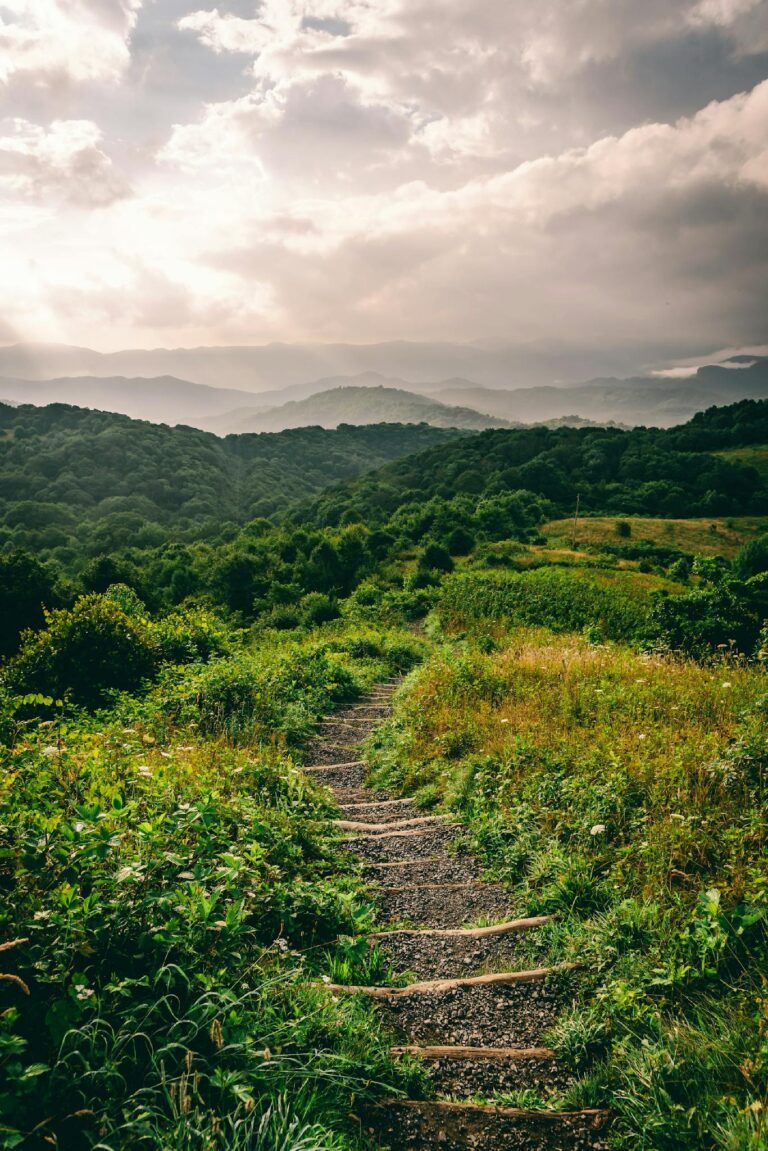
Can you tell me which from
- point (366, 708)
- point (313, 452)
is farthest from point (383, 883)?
point (313, 452)

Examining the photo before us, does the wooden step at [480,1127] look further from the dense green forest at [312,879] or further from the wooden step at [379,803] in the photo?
the wooden step at [379,803]

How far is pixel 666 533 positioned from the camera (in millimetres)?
66500

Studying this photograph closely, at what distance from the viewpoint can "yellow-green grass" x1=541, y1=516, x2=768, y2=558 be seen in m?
61.9

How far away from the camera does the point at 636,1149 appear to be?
8.75 feet

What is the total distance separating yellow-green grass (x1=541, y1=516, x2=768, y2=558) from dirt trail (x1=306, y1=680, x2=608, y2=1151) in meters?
55.8

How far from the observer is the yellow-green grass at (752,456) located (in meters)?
93.8

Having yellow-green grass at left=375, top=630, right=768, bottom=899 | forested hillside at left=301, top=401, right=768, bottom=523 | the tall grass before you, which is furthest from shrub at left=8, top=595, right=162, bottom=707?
forested hillside at left=301, top=401, right=768, bottom=523

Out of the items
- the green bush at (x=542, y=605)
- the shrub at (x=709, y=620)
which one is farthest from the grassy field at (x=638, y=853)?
the green bush at (x=542, y=605)

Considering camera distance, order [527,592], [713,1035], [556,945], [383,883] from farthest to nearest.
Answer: [527,592] → [383,883] → [556,945] → [713,1035]

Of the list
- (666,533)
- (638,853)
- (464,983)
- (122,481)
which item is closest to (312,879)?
(464,983)

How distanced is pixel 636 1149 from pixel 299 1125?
1644 millimetres

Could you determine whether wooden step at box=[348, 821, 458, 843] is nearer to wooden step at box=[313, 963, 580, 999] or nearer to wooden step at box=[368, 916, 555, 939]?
wooden step at box=[368, 916, 555, 939]

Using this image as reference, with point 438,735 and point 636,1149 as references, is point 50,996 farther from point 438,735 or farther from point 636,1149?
point 438,735

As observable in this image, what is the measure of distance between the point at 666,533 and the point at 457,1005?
236 ft
